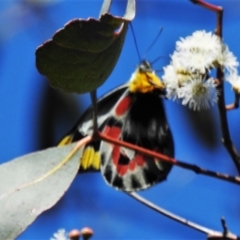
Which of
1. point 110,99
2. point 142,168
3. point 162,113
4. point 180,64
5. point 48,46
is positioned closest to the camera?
point 48,46

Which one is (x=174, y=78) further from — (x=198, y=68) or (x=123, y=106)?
(x=123, y=106)

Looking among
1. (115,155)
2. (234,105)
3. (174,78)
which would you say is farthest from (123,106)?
(234,105)

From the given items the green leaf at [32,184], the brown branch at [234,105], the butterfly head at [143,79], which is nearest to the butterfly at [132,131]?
the butterfly head at [143,79]

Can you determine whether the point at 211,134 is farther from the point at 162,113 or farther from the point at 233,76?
the point at 233,76

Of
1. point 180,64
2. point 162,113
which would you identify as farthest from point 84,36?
point 162,113

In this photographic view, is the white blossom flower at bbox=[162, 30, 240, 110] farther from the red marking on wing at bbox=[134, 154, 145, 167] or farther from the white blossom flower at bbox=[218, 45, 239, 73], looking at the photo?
the red marking on wing at bbox=[134, 154, 145, 167]

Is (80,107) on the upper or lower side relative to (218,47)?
lower

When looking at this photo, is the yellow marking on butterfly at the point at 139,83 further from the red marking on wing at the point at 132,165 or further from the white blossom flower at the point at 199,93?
the white blossom flower at the point at 199,93

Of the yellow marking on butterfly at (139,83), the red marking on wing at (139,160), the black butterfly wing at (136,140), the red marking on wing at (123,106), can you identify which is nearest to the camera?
the black butterfly wing at (136,140)
